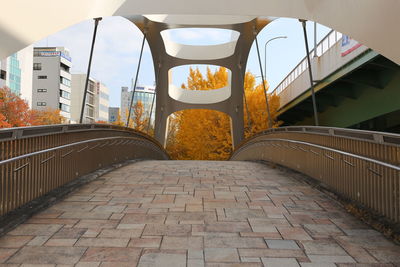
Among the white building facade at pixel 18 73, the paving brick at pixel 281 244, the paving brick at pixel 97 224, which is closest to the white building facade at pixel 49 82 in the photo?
the white building facade at pixel 18 73

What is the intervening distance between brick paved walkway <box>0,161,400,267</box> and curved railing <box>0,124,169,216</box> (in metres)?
0.33

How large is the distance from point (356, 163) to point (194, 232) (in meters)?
2.35

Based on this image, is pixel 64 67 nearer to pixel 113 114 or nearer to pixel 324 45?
pixel 113 114

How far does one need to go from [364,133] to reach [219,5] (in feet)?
22.1

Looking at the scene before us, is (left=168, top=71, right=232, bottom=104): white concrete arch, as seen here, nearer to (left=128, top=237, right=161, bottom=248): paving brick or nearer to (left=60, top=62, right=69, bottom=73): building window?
(left=128, top=237, right=161, bottom=248): paving brick

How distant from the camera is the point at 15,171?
430 centimetres

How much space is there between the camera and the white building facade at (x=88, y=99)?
317 ft

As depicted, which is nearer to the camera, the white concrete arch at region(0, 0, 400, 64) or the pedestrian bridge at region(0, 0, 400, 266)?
the pedestrian bridge at region(0, 0, 400, 266)

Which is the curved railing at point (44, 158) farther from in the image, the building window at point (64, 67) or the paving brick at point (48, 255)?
the building window at point (64, 67)

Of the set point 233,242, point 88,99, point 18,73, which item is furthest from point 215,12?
point 88,99

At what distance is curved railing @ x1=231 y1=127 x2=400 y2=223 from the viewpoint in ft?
13.5

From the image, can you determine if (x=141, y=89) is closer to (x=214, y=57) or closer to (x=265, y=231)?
(x=214, y=57)

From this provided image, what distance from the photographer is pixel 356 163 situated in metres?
4.99

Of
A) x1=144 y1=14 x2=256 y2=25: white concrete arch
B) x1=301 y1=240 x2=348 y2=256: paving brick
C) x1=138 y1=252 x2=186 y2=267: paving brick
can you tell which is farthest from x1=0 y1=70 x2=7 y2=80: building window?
x1=301 y1=240 x2=348 y2=256: paving brick
